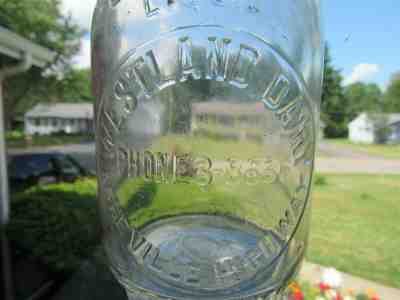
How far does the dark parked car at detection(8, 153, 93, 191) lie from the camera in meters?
2.79

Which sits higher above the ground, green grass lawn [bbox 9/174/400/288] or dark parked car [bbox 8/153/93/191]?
dark parked car [bbox 8/153/93/191]

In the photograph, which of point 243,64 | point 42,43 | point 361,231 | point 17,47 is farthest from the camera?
point 42,43

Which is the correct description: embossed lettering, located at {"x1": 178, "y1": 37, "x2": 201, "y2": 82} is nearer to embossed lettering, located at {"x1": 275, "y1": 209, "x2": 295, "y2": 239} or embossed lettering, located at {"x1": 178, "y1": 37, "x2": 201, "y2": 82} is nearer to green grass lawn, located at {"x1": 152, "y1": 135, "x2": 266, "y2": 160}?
green grass lawn, located at {"x1": 152, "y1": 135, "x2": 266, "y2": 160}

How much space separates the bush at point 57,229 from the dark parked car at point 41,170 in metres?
0.80

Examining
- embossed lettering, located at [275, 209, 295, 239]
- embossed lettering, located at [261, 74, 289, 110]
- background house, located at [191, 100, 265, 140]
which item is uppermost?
embossed lettering, located at [261, 74, 289, 110]

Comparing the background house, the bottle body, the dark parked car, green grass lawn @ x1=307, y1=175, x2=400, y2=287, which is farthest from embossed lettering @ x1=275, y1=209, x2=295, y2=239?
the dark parked car

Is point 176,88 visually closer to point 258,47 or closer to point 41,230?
point 258,47

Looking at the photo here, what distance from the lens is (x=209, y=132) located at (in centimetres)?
40

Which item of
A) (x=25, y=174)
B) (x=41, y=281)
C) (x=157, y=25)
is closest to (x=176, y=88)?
(x=157, y=25)

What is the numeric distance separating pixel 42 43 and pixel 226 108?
7253 mm

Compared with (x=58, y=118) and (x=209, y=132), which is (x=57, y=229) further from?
(x=58, y=118)

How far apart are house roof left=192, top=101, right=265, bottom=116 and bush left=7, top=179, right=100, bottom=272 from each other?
1305 millimetres

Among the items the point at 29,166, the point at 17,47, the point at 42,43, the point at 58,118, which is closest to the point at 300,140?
the point at 17,47

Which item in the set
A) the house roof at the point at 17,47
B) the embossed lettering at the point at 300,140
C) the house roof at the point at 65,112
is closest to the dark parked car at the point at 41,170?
the house roof at the point at 17,47
